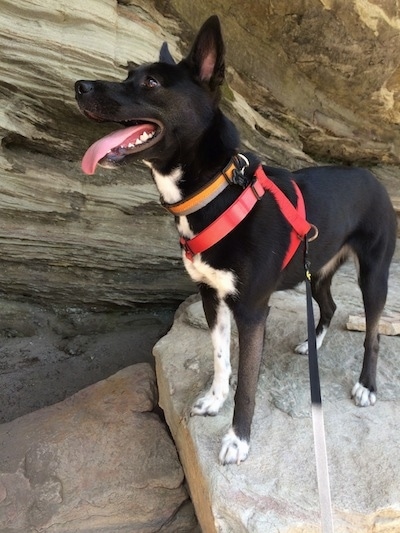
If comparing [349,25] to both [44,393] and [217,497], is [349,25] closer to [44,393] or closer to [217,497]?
[217,497]

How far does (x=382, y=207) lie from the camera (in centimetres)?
308

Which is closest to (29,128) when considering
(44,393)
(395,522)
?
(44,393)

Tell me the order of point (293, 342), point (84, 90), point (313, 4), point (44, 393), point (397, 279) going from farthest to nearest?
point (397, 279)
point (44, 393)
point (313, 4)
point (293, 342)
point (84, 90)

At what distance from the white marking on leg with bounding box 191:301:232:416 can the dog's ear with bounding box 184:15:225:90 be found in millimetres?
1191

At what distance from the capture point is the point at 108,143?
7.04ft

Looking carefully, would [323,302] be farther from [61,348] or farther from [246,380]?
[61,348]

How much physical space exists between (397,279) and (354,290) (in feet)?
2.23

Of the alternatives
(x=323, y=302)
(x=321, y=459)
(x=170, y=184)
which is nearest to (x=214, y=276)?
(x=170, y=184)

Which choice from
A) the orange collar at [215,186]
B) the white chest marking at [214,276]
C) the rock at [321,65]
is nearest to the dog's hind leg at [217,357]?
the white chest marking at [214,276]

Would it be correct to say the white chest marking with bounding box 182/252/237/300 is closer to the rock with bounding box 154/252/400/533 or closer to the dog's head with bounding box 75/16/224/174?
the dog's head with bounding box 75/16/224/174

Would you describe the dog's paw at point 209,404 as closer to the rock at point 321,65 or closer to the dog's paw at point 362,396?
the dog's paw at point 362,396

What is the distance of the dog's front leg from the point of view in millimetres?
2463

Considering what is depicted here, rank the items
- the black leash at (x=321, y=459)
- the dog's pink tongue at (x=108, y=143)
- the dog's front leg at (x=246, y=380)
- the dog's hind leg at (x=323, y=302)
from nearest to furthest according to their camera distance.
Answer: the black leash at (x=321, y=459) → the dog's pink tongue at (x=108, y=143) → the dog's front leg at (x=246, y=380) → the dog's hind leg at (x=323, y=302)

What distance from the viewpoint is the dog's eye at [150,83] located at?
2303 millimetres
